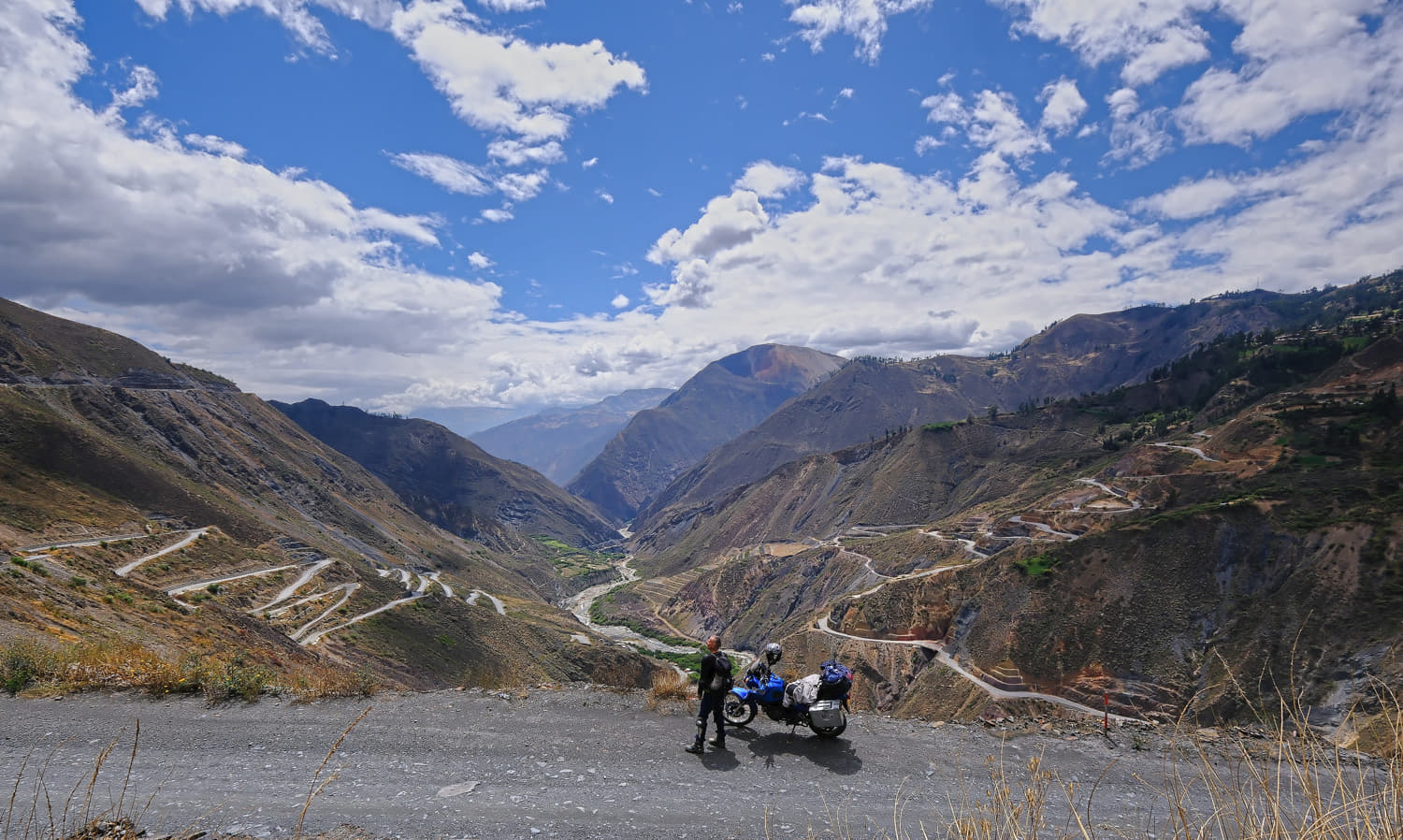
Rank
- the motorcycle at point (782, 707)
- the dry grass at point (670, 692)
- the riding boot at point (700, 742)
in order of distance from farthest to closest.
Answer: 1. the dry grass at point (670, 692)
2. the motorcycle at point (782, 707)
3. the riding boot at point (700, 742)

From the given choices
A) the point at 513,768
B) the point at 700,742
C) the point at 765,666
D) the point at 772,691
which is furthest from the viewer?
the point at 765,666

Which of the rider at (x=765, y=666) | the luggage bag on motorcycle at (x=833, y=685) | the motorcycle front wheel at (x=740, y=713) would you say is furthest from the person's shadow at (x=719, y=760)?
the luggage bag on motorcycle at (x=833, y=685)

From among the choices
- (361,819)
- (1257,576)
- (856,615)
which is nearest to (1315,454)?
(1257,576)

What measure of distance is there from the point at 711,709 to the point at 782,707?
4.93ft

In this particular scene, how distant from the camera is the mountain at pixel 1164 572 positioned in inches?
1316

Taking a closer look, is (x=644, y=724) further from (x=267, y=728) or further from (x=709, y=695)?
(x=267, y=728)

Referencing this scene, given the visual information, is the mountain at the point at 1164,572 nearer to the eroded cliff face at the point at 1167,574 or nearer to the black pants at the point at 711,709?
the eroded cliff face at the point at 1167,574

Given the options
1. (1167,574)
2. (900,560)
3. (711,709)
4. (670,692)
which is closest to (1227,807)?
(711,709)

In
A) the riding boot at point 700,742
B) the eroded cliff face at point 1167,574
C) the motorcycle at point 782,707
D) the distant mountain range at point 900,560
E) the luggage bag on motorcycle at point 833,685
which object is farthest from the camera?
the eroded cliff face at point 1167,574

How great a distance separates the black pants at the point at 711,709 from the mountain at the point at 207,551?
14.7 ft

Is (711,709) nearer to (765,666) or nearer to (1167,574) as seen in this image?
(765,666)

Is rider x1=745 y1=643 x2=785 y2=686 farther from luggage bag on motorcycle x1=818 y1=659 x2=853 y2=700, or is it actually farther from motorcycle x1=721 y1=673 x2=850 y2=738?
luggage bag on motorcycle x1=818 y1=659 x2=853 y2=700

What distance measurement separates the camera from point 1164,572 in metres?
42.3

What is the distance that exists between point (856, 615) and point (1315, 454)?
1700 inches
